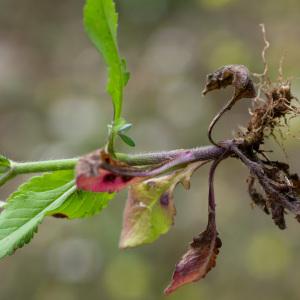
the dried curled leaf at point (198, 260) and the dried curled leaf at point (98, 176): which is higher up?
the dried curled leaf at point (98, 176)

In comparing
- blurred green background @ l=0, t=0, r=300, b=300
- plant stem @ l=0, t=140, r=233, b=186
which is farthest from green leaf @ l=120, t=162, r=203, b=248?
blurred green background @ l=0, t=0, r=300, b=300

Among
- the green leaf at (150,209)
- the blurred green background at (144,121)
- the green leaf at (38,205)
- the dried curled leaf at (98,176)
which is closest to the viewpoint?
the dried curled leaf at (98,176)

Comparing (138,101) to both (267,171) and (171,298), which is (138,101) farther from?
(267,171)

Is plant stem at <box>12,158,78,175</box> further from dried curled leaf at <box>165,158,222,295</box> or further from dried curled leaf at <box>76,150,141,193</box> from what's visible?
dried curled leaf at <box>165,158,222,295</box>

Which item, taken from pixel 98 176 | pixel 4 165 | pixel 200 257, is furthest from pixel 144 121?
pixel 98 176

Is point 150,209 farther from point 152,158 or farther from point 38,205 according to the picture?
point 38,205

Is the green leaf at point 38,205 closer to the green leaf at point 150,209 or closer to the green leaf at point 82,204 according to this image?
the green leaf at point 82,204

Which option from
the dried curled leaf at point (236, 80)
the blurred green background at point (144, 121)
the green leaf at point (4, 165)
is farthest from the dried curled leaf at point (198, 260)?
the blurred green background at point (144, 121)
